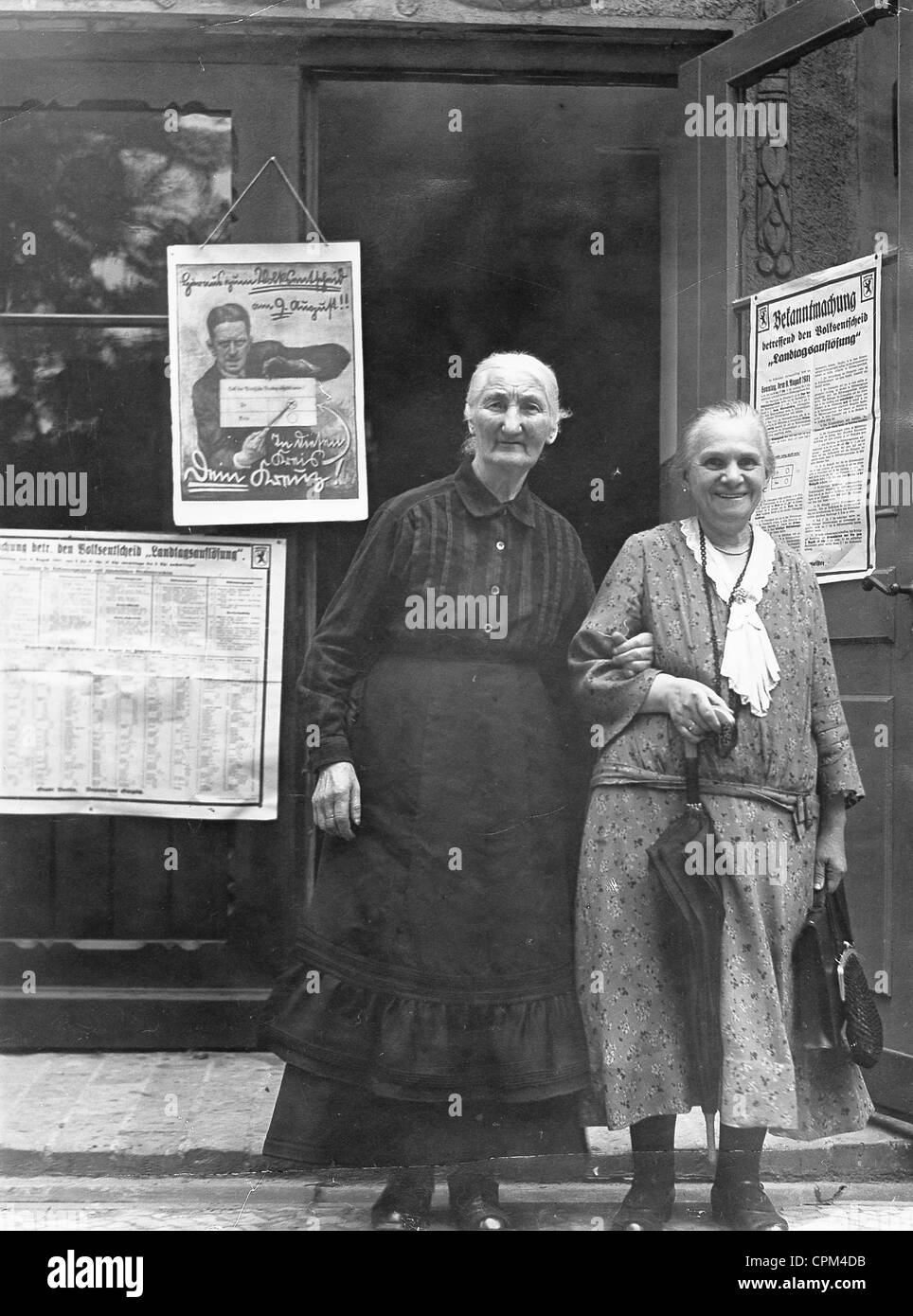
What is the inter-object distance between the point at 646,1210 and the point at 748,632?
1.26 m

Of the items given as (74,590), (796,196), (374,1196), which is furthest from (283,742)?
(796,196)

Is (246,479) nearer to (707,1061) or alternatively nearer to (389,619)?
(389,619)

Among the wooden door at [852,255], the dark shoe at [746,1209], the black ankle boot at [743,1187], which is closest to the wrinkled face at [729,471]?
the wooden door at [852,255]

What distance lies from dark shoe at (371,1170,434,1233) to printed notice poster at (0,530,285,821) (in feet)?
3.79

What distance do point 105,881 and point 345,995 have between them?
1.07 metres

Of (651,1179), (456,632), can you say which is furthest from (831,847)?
(456,632)

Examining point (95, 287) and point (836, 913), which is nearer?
A: point (836, 913)

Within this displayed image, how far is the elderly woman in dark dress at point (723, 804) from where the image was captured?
2836 mm

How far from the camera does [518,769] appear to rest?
301 centimetres

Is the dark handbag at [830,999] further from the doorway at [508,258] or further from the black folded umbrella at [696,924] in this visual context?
the doorway at [508,258]

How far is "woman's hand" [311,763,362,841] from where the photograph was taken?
2994mm

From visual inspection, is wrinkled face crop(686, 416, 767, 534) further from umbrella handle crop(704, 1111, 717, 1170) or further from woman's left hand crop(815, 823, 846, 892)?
umbrella handle crop(704, 1111, 717, 1170)

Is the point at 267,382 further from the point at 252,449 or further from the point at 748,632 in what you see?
the point at 748,632

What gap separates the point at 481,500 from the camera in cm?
307
